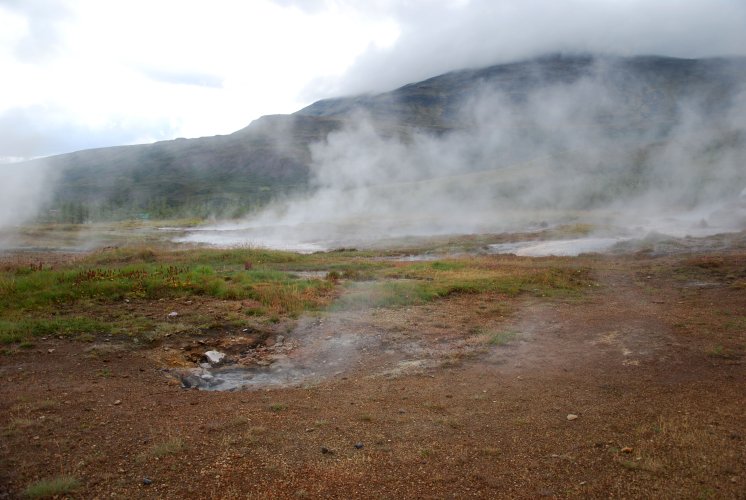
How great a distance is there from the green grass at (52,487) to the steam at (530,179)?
27600mm

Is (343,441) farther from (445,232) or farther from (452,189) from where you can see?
(452,189)

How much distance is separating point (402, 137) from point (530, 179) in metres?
35.6

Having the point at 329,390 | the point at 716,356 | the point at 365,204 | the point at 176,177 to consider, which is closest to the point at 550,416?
the point at 329,390

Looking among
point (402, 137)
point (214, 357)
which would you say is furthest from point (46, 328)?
point (402, 137)

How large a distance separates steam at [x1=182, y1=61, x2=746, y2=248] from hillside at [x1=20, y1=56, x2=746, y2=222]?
3.18 feet

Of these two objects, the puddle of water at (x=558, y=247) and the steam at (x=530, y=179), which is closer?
the puddle of water at (x=558, y=247)

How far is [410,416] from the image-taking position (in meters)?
6.10

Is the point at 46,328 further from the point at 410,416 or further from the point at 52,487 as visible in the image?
the point at 410,416

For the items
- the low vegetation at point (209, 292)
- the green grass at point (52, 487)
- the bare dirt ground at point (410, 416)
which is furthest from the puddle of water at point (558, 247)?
the green grass at point (52, 487)

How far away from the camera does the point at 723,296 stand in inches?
486

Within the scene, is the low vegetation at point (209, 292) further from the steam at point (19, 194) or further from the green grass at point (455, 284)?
the steam at point (19, 194)

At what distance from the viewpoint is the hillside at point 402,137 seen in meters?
77.1

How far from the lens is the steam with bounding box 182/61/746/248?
4144cm

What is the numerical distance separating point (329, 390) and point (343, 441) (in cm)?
173
